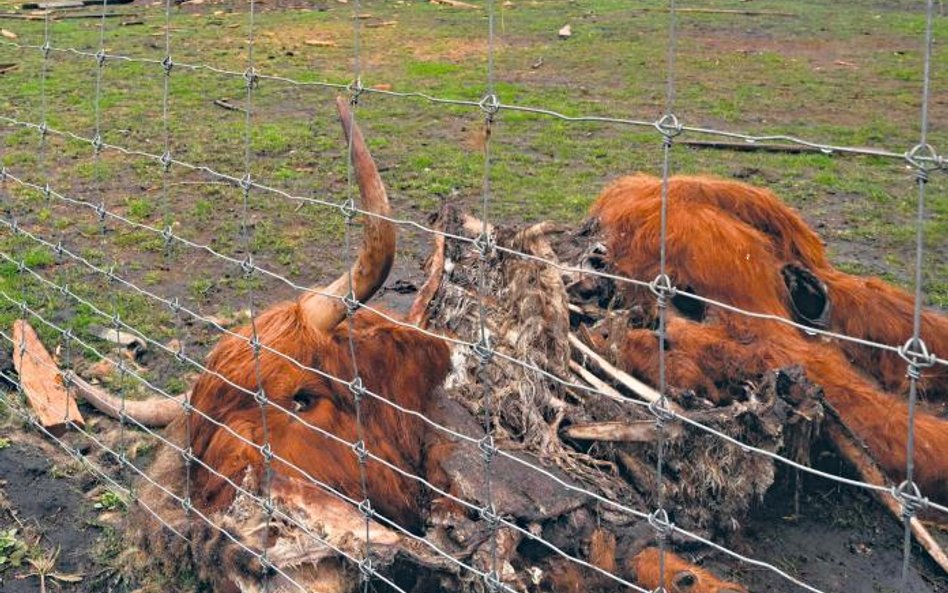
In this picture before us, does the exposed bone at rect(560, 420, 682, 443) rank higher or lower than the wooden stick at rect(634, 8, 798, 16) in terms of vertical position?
lower

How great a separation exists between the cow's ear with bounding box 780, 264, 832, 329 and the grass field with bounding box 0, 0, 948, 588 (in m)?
2.11

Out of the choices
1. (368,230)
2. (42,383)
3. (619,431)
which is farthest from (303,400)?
(42,383)

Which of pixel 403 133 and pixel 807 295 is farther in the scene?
pixel 403 133

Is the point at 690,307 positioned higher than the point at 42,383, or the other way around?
the point at 690,307

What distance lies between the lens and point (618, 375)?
15.1 feet

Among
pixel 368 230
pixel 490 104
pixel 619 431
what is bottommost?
pixel 619 431

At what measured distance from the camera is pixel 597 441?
13.9 feet

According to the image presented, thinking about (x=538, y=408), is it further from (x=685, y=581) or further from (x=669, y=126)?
(x=669, y=126)

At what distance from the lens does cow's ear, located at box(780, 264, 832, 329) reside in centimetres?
518

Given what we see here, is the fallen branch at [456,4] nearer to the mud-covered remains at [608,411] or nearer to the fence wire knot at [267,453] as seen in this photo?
the mud-covered remains at [608,411]

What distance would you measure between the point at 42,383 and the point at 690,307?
3.12m

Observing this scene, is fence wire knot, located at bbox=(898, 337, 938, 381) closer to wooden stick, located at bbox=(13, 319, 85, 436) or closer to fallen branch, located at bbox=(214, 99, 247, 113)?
wooden stick, located at bbox=(13, 319, 85, 436)

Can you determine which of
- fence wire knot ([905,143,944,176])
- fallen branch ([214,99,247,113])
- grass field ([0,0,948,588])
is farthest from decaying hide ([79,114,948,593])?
fallen branch ([214,99,247,113])

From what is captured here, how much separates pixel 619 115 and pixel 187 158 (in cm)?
477
